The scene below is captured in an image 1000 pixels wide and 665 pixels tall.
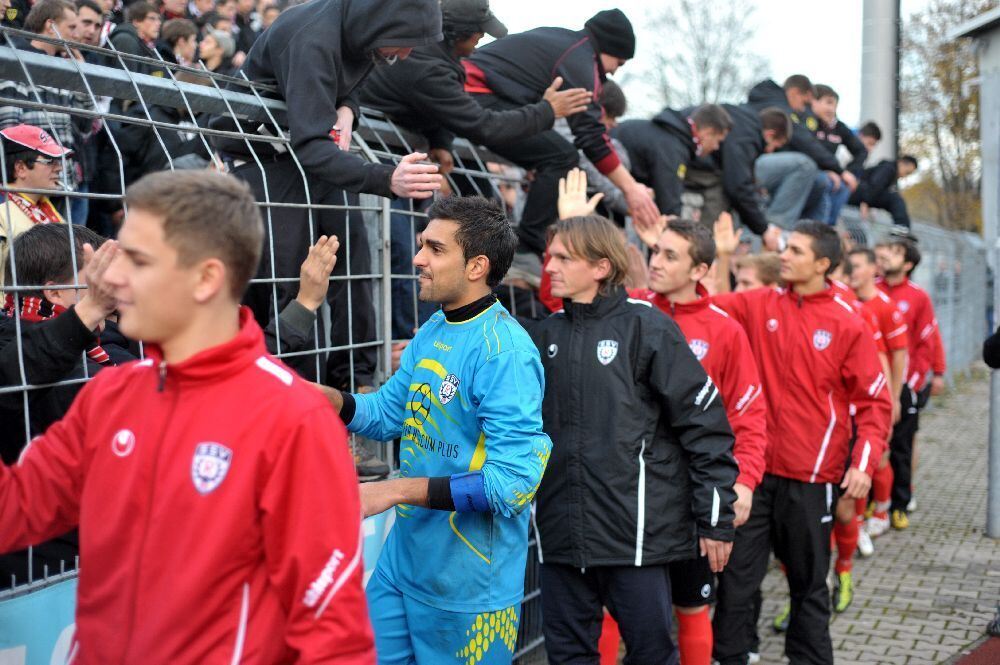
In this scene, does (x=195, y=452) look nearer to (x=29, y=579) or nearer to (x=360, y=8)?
(x=29, y=579)

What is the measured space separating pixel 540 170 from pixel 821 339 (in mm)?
1686

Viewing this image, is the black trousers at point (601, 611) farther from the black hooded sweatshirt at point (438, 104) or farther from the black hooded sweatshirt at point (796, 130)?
the black hooded sweatshirt at point (796, 130)

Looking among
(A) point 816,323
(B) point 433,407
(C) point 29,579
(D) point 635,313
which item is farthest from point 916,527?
(C) point 29,579

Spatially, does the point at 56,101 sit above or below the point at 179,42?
below

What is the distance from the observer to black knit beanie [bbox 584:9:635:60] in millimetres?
5789

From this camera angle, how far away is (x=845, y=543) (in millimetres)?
6227

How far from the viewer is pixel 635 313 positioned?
4.00m

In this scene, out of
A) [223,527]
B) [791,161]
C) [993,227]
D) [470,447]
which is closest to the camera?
[223,527]

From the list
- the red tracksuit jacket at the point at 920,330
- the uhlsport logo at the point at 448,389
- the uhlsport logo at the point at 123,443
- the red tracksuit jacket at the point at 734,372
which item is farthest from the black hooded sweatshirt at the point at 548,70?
the red tracksuit jacket at the point at 920,330

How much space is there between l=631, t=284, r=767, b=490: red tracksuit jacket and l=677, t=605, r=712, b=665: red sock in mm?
615

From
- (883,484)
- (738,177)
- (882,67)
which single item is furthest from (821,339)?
(882,67)

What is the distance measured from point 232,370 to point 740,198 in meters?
6.09

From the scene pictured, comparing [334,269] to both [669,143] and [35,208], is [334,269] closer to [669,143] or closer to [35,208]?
[35,208]

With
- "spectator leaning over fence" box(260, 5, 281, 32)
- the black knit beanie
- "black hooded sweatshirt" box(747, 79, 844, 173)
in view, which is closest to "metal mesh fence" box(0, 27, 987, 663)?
the black knit beanie
